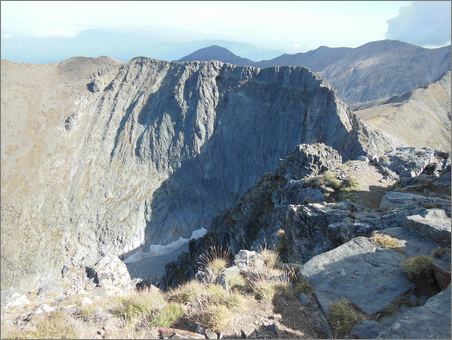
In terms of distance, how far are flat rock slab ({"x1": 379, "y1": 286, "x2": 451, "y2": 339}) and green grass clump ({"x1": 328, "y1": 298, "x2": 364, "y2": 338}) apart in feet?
4.03

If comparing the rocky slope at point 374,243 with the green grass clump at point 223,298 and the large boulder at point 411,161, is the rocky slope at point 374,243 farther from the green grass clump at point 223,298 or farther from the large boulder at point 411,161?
the green grass clump at point 223,298

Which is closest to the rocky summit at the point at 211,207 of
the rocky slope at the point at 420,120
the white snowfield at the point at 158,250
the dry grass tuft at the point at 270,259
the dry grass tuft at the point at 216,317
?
the dry grass tuft at the point at 216,317

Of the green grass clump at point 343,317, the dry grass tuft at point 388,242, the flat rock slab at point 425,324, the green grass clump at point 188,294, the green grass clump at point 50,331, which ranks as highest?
the flat rock slab at point 425,324

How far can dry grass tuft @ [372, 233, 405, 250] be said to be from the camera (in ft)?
48.1

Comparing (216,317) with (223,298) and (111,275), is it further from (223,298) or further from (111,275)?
(111,275)

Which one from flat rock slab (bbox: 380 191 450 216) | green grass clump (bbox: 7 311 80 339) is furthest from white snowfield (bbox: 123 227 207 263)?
green grass clump (bbox: 7 311 80 339)

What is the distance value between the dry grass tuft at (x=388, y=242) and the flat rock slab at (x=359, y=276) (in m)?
0.35

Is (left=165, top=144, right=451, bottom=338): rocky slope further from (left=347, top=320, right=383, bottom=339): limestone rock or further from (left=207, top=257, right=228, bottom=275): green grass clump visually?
(left=207, top=257, right=228, bottom=275): green grass clump

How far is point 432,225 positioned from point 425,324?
720 centimetres

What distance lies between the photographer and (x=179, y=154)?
127 metres

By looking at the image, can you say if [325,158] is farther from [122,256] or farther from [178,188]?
[178,188]

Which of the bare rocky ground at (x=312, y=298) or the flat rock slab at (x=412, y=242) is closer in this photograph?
the bare rocky ground at (x=312, y=298)

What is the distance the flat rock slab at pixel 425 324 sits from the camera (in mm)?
8836

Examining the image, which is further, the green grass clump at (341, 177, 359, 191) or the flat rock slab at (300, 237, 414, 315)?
the green grass clump at (341, 177, 359, 191)
